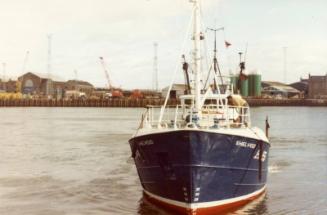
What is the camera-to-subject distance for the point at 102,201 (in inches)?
897

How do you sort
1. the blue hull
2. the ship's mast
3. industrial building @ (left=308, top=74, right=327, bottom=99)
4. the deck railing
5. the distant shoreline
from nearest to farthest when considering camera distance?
the blue hull, the deck railing, the ship's mast, the distant shoreline, industrial building @ (left=308, top=74, right=327, bottom=99)

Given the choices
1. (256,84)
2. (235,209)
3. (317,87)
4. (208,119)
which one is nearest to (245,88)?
(256,84)

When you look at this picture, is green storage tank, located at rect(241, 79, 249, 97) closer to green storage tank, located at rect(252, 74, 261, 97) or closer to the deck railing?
green storage tank, located at rect(252, 74, 261, 97)

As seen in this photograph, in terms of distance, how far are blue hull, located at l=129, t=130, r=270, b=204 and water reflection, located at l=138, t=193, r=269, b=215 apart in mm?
650

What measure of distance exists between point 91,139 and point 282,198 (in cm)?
3403

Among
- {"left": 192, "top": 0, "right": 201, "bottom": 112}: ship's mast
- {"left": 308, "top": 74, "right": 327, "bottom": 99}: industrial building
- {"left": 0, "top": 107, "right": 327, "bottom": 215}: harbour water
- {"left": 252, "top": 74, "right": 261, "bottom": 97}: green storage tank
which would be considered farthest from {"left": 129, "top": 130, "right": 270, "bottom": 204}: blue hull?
{"left": 308, "top": 74, "right": 327, "bottom": 99}: industrial building

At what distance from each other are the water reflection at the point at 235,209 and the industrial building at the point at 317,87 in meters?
181

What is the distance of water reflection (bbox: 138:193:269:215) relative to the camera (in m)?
20.3

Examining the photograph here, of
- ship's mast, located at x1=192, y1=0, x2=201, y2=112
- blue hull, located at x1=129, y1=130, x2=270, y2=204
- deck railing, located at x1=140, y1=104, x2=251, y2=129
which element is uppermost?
ship's mast, located at x1=192, y1=0, x2=201, y2=112

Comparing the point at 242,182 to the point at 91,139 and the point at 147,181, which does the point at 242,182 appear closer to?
the point at 147,181

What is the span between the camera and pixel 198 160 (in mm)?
18219

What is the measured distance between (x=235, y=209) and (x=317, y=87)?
185981 mm

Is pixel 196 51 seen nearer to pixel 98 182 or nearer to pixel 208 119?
pixel 208 119

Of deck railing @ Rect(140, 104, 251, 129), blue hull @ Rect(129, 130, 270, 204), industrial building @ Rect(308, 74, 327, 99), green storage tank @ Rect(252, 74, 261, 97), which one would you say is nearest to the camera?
blue hull @ Rect(129, 130, 270, 204)
